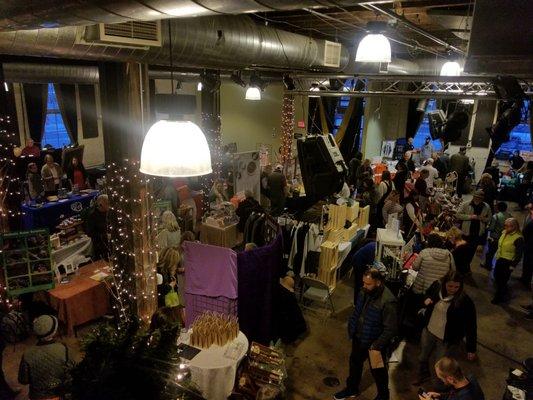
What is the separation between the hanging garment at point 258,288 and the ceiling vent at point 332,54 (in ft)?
12.1

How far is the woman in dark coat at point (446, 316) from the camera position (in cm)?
385

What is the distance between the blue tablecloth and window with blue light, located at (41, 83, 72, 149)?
4001 mm

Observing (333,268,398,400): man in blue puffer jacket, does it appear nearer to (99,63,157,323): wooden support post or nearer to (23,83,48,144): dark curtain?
(99,63,157,323): wooden support post

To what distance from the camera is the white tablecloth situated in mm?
3488

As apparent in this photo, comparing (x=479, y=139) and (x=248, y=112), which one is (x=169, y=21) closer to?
(x=248, y=112)

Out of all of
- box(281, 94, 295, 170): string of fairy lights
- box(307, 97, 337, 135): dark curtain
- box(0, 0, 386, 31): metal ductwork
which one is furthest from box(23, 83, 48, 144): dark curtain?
box(0, 0, 386, 31): metal ductwork

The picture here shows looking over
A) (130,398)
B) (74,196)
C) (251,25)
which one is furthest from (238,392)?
(74,196)

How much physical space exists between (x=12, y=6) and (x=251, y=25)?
3448 mm

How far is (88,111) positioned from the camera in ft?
37.7

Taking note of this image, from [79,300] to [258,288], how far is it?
2.22 m

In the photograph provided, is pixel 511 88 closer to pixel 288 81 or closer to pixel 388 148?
pixel 288 81

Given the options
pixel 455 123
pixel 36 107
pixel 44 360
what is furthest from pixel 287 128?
pixel 44 360

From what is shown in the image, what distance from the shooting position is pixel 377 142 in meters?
14.0

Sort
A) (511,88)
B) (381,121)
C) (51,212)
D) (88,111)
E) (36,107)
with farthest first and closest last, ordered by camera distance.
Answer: (381,121) → (88,111) → (36,107) → (51,212) → (511,88)
